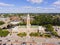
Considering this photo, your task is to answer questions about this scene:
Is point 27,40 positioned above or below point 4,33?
below

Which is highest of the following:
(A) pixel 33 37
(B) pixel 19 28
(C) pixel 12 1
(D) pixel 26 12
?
(C) pixel 12 1

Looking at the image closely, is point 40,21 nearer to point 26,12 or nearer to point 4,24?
point 26,12

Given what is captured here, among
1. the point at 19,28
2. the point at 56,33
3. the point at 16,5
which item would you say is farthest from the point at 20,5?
the point at 56,33

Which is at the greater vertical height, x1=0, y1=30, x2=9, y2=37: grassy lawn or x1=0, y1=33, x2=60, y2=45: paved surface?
x1=0, y1=30, x2=9, y2=37: grassy lawn

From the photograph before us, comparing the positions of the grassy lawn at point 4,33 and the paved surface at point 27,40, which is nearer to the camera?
the paved surface at point 27,40

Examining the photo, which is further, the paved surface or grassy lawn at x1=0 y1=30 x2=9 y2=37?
grassy lawn at x1=0 y1=30 x2=9 y2=37

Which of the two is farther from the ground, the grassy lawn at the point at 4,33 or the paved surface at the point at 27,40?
the grassy lawn at the point at 4,33

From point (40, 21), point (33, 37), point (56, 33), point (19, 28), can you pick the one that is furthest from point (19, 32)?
point (56, 33)

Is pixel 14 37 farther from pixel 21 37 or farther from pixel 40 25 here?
pixel 40 25

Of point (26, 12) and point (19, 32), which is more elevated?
point (26, 12)
